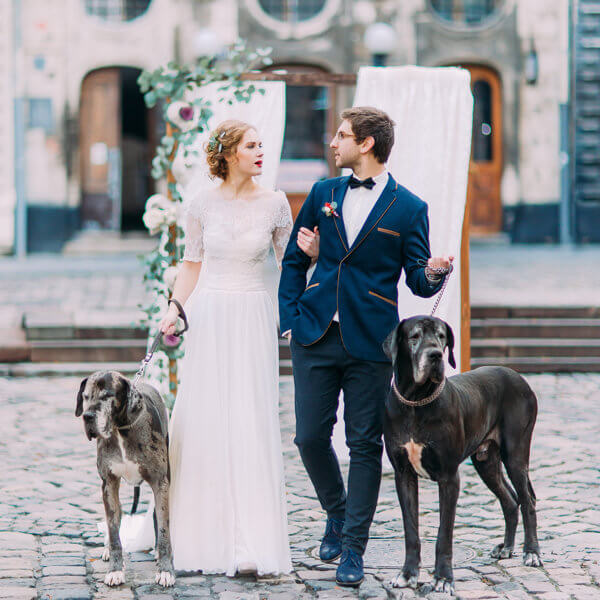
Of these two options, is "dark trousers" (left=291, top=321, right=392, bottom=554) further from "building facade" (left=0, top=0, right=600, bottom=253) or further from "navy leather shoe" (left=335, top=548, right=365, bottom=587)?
"building facade" (left=0, top=0, right=600, bottom=253)

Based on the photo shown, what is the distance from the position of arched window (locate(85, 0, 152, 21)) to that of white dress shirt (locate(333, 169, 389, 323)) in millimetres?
15602

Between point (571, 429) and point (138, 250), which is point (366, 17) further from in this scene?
point (571, 429)

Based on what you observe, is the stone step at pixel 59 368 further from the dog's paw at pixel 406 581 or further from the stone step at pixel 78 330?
the dog's paw at pixel 406 581

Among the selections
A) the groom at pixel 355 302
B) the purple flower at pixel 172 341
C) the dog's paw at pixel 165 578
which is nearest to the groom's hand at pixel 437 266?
the groom at pixel 355 302

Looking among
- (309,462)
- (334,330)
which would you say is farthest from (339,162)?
(309,462)

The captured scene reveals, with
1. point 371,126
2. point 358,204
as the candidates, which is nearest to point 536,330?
point 358,204

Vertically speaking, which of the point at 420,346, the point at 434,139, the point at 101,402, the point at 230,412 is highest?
the point at 434,139

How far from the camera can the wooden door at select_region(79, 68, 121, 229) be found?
19547mm

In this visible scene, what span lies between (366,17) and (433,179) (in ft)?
44.7

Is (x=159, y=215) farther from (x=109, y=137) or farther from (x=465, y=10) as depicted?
(x=465, y=10)

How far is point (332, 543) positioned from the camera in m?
5.16

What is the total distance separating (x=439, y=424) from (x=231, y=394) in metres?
0.98

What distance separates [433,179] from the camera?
6957 mm

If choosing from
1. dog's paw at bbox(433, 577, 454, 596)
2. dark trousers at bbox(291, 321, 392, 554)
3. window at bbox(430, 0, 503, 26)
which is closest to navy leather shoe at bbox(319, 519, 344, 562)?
dark trousers at bbox(291, 321, 392, 554)
